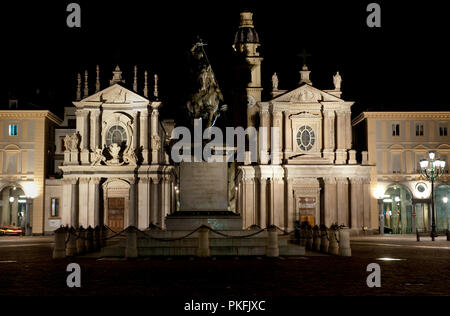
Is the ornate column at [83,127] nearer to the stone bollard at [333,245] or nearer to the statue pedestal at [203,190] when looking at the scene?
the statue pedestal at [203,190]

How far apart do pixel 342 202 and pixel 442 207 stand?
40.4ft

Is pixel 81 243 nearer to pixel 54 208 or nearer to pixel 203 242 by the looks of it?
pixel 203 242

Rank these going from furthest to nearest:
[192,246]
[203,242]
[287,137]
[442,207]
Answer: [442,207]
[287,137]
[192,246]
[203,242]

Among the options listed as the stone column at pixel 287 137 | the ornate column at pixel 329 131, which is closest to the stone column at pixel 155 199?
the stone column at pixel 287 137

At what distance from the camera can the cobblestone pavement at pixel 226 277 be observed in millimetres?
13992

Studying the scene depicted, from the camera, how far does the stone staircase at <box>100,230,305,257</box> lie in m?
25.2

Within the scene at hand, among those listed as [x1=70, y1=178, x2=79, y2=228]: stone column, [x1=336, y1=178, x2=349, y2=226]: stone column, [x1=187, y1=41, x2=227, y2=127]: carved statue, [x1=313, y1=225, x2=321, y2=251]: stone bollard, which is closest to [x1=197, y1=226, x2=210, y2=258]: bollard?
[x1=187, y1=41, x2=227, y2=127]: carved statue

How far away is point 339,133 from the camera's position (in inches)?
2459

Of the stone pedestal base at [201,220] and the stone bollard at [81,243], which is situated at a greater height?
the stone pedestal base at [201,220]

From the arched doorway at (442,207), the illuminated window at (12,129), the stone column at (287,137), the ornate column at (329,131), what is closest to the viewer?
the stone column at (287,137)

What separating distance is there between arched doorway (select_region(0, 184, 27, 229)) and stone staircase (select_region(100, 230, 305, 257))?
147 ft

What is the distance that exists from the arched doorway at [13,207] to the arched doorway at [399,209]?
3721 cm

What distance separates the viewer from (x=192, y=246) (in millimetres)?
25500

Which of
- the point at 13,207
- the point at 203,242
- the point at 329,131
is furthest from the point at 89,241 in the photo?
the point at 13,207
